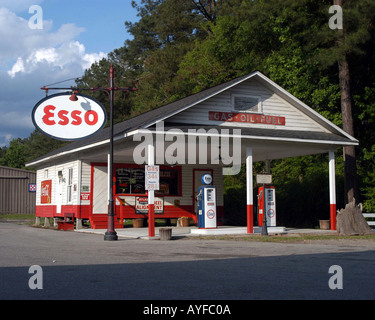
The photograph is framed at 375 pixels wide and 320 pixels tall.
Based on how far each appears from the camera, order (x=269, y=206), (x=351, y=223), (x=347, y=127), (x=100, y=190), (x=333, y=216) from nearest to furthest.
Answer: (x=351, y=223) → (x=333, y=216) → (x=269, y=206) → (x=100, y=190) → (x=347, y=127)

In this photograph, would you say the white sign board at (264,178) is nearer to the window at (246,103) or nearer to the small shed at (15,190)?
the window at (246,103)

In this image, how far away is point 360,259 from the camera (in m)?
11.2

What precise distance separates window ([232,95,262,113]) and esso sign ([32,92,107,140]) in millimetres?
5655

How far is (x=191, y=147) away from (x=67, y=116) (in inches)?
216

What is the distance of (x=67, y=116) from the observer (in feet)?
73.3

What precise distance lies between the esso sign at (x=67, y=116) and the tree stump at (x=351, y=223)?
10.7 meters

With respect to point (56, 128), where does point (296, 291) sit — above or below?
below

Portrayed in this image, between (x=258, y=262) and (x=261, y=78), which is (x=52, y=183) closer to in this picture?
(x=261, y=78)

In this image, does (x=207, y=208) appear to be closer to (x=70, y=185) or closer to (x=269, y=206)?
(x=269, y=206)

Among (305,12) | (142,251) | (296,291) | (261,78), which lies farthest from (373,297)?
(305,12)

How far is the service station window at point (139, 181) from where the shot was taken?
1028 inches

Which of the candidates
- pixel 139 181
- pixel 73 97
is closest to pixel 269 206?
pixel 139 181

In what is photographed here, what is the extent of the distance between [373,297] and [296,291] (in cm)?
99
